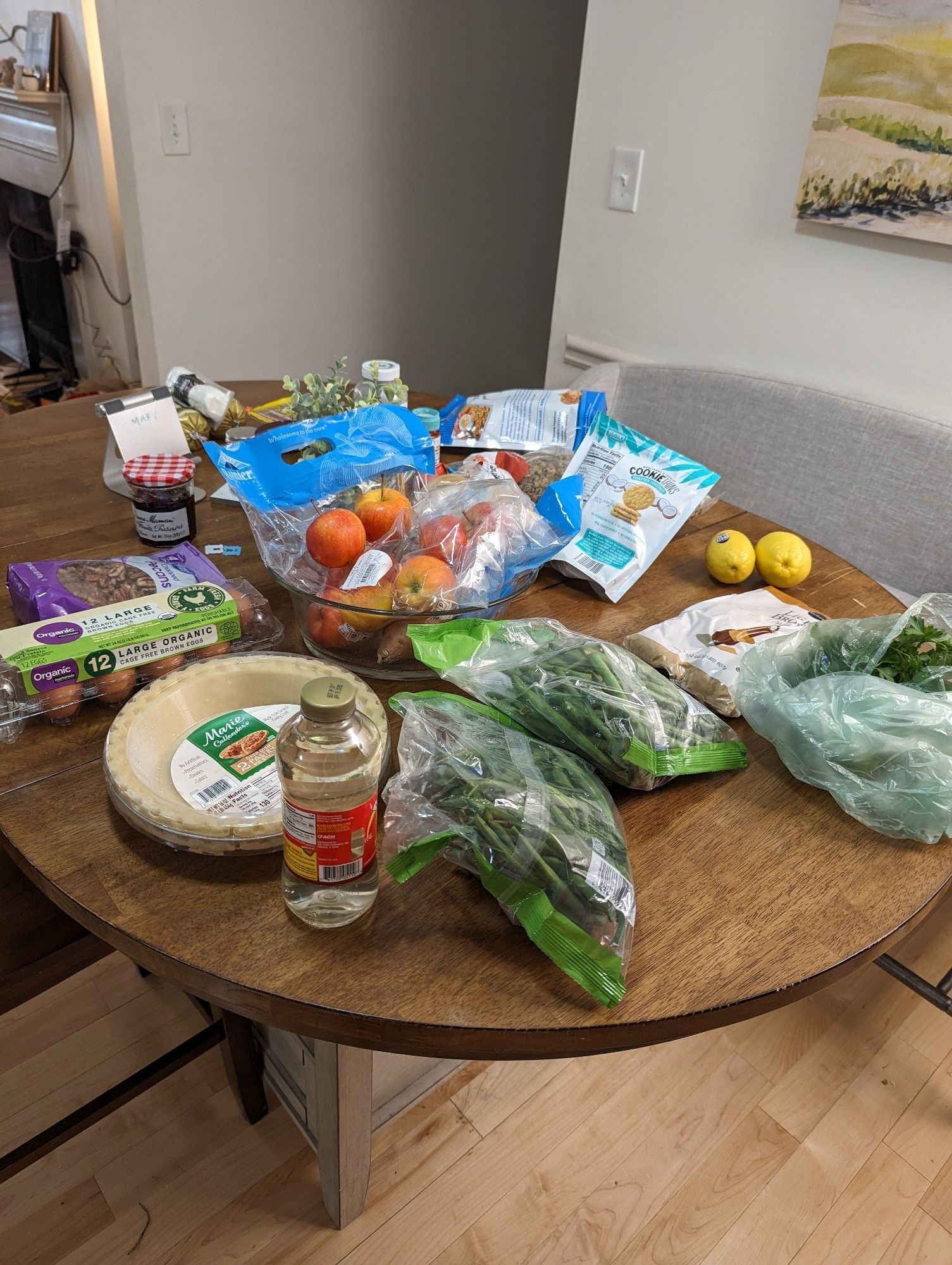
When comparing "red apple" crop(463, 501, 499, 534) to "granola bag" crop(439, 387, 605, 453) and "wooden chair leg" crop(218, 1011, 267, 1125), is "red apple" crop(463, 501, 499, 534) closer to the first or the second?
"granola bag" crop(439, 387, 605, 453)

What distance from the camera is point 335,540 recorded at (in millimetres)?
899

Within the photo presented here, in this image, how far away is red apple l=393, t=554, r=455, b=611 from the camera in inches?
34.4

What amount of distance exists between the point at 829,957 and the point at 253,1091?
0.95 metres

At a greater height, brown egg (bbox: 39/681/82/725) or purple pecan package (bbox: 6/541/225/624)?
purple pecan package (bbox: 6/541/225/624)

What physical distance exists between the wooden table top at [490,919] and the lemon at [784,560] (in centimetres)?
33

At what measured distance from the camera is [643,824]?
2.50 feet

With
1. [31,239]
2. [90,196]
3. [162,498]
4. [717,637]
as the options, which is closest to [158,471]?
[162,498]

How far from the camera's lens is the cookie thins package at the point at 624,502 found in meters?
1.11

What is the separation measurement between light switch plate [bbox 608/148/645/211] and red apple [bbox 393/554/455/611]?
1557 mm

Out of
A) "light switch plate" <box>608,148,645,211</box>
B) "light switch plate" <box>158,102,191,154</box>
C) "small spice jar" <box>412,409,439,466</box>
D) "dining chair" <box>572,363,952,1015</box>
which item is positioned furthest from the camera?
"light switch plate" <box>158,102,191,154</box>

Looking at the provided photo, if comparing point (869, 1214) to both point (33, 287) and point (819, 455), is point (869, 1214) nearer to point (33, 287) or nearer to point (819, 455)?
point (819, 455)

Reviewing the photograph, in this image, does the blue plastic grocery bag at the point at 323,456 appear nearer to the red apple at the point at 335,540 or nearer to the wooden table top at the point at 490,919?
the red apple at the point at 335,540

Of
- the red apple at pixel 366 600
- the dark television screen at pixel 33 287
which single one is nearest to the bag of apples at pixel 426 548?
the red apple at pixel 366 600

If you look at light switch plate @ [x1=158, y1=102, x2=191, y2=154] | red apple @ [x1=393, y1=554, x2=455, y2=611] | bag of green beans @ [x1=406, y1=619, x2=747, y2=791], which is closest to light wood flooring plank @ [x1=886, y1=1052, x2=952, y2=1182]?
bag of green beans @ [x1=406, y1=619, x2=747, y2=791]
